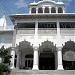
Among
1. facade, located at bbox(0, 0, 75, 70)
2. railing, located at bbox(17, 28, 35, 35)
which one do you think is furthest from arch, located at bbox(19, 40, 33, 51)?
railing, located at bbox(17, 28, 35, 35)

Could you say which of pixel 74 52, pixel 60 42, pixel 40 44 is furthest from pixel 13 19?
pixel 74 52

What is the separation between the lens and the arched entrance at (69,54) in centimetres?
2598

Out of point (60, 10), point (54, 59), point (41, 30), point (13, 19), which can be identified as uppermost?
point (60, 10)

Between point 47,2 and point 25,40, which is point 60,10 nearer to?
point 47,2

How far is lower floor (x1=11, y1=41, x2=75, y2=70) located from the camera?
1039 inches

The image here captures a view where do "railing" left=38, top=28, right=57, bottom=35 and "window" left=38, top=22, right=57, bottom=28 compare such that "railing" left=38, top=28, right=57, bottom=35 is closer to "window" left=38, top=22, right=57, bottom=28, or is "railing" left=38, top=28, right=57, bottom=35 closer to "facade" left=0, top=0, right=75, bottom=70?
"facade" left=0, top=0, right=75, bottom=70

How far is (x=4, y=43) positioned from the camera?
29.4 metres

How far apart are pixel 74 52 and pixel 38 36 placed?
5.98 m

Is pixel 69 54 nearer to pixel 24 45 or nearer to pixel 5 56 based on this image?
pixel 24 45

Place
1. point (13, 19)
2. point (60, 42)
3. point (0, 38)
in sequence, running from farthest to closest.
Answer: point (0, 38) → point (13, 19) → point (60, 42)

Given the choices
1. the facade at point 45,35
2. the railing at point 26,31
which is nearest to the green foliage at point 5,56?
the facade at point 45,35

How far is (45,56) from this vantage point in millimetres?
30344

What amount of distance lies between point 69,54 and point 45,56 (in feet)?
17.2

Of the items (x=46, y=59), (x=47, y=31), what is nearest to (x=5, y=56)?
(x=47, y=31)
